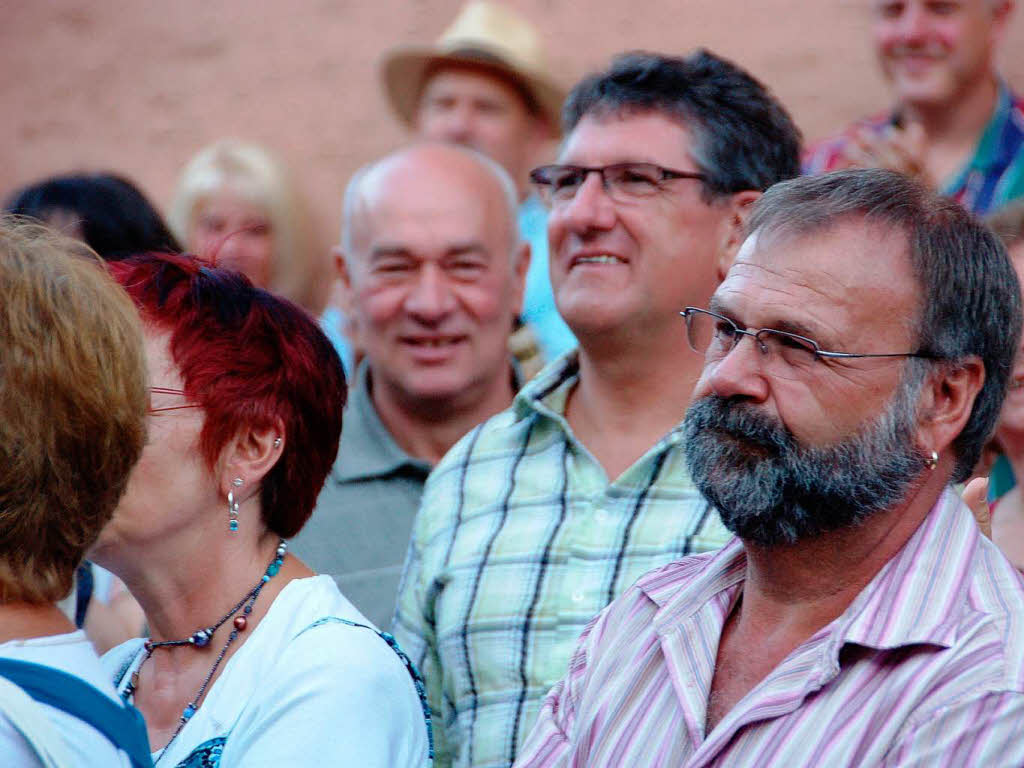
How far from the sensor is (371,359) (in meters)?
3.85

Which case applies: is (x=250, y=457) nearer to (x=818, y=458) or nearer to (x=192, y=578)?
(x=192, y=578)

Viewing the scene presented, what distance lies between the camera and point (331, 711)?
2.20 metres

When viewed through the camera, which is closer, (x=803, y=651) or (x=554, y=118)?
(x=803, y=651)

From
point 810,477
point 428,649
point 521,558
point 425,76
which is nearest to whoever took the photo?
point 810,477

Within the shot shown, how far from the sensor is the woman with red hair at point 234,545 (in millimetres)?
2250

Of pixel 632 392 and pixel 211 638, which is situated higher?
pixel 632 392

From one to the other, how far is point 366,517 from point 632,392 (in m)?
0.78

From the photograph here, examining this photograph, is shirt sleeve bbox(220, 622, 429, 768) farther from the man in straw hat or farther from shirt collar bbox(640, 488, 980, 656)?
the man in straw hat

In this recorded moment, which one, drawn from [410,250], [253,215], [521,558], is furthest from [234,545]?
[253,215]

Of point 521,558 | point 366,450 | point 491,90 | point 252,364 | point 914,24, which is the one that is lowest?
point 366,450

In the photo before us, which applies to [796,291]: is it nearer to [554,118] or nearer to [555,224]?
[555,224]

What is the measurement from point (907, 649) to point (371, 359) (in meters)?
2.15

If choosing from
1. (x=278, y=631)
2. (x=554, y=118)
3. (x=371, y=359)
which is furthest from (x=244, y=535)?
(x=554, y=118)

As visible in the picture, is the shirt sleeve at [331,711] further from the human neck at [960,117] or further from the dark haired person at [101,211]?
the human neck at [960,117]
